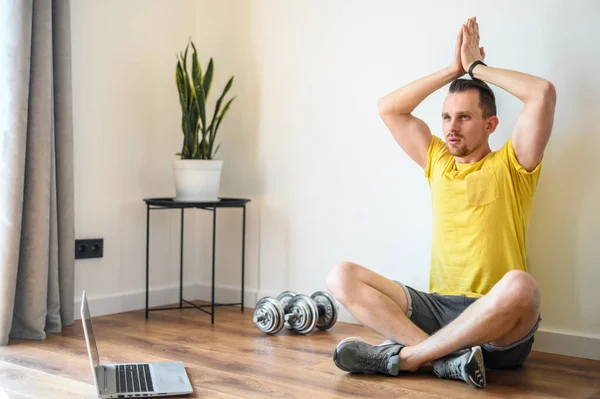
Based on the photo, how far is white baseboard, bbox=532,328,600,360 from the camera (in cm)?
272

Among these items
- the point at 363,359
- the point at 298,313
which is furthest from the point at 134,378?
the point at 298,313

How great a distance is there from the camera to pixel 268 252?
3.71 m

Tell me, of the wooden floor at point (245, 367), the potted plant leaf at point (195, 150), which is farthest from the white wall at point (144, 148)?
the wooden floor at point (245, 367)

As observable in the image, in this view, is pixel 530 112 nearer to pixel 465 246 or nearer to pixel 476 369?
pixel 465 246

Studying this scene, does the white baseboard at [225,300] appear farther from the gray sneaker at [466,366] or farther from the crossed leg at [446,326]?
the gray sneaker at [466,366]

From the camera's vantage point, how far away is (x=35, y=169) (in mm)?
2930

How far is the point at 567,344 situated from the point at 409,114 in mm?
1075

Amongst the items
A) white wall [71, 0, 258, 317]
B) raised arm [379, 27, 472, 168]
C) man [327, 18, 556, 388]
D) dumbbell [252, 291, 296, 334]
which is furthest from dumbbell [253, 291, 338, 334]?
raised arm [379, 27, 472, 168]

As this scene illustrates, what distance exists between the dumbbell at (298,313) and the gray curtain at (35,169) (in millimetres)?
855

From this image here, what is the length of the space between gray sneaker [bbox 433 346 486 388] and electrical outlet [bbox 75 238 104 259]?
5.94ft

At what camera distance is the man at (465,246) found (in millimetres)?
2342

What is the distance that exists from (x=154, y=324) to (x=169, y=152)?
989 mm

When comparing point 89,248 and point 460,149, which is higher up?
point 460,149

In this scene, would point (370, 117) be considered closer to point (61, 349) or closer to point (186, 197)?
point (186, 197)
